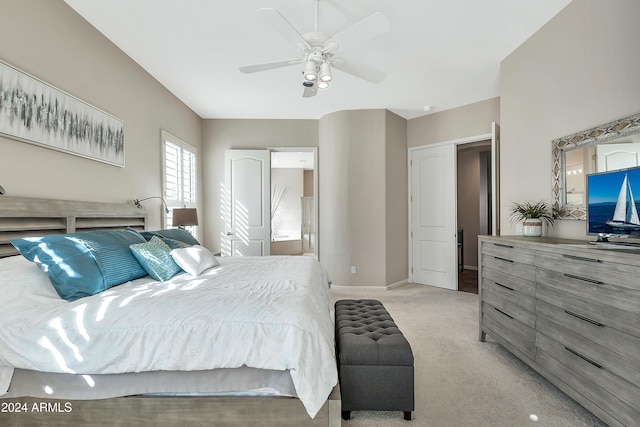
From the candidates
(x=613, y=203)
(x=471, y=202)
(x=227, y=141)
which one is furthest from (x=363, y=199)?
(x=613, y=203)

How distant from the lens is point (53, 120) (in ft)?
7.39

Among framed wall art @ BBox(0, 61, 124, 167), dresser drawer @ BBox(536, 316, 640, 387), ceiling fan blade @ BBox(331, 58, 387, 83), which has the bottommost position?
dresser drawer @ BBox(536, 316, 640, 387)

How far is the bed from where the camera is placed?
142 centimetres

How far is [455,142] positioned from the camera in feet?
15.5

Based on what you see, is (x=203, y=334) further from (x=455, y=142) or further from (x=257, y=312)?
(x=455, y=142)

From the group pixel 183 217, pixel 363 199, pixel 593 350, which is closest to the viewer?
pixel 593 350

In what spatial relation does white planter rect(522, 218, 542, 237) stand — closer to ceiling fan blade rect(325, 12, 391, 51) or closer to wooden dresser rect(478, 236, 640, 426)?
wooden dresser rect(478, 236, 640, 426)

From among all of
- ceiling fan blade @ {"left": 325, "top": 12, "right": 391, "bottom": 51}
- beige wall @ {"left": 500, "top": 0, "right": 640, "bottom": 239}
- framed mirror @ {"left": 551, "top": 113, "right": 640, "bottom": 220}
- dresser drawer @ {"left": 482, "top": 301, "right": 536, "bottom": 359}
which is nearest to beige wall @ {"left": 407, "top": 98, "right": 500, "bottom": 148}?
beige wall @ {"left": 500, "top": 0, "right": 640, "bottom": 239}

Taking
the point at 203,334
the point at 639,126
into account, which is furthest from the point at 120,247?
the point at 639,126

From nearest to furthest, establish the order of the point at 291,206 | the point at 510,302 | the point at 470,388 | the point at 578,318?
the point at 578,318, the point at 470,388, the point at 510,302, the point at 291,206

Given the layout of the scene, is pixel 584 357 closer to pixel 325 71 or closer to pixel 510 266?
pixel 510 266

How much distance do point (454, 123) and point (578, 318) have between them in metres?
3.60

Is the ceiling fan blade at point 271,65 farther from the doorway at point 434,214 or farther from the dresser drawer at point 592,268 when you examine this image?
the doorway at point 434,214

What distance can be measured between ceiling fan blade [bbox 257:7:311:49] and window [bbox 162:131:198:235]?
2.47 m
